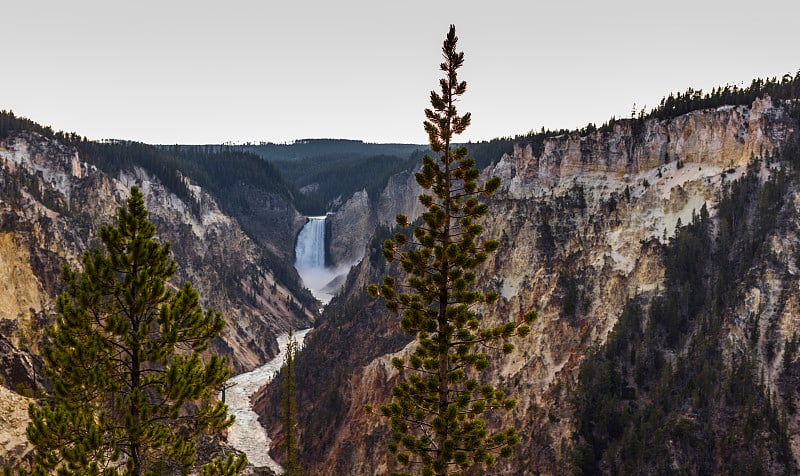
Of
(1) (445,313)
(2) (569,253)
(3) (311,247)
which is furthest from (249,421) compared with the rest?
(3) (311,247)

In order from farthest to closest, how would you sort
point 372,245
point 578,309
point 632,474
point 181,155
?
1. point 181,155
2. point 372,245
3. point 578,309
4. point 632,474

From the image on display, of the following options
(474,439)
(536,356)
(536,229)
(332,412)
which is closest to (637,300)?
(536,356)

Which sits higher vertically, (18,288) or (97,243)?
(97,243)

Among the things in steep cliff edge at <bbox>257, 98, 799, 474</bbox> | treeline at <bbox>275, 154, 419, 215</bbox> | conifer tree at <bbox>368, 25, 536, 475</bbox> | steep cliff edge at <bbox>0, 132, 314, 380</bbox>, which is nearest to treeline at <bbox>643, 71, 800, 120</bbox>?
steep cliff edge at <bbox>257, 98, 799, 474</bbox>

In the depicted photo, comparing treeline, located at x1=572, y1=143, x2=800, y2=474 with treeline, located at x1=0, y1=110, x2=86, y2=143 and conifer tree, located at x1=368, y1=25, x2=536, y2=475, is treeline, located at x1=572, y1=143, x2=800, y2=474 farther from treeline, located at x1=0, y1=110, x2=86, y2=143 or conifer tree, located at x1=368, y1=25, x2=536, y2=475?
treeline, located at x1=0, y1=110, x2=86, y2=143

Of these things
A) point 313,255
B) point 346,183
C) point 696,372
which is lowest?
point 313,255

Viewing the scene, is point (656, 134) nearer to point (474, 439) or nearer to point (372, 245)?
point (474, 439)

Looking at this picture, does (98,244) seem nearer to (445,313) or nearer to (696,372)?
(696,372)
